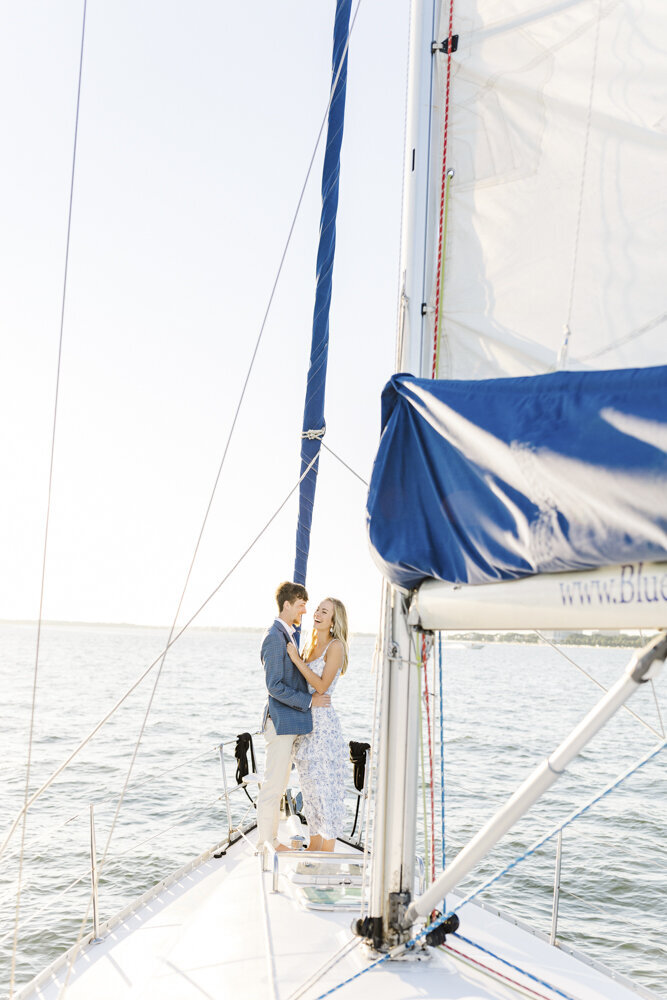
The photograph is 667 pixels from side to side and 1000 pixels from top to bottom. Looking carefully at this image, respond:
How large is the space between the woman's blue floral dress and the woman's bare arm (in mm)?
58

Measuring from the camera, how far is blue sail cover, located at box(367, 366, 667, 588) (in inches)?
76.9

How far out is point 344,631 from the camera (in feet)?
14.8

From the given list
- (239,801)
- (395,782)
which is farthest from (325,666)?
(239,801)

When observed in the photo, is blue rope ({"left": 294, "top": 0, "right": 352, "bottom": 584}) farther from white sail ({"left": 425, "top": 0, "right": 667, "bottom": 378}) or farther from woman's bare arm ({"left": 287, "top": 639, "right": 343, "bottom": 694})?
white sail ({"left": 425, "top": 0, "right": 667, "bottom": 378})

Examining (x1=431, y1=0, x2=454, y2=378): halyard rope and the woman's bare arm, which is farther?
the woman's bare arm

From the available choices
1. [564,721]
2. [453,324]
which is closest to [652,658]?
[453,324]

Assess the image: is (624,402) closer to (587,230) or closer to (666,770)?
(587,230)

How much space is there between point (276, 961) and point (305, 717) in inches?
61.7

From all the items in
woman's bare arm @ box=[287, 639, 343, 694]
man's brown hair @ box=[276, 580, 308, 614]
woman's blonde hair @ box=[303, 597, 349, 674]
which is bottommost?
woman's bare arm @ box=[287, 639, 343, 694]

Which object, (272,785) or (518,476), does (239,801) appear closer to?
(272,785)

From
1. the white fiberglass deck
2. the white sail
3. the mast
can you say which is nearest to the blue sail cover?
the mast

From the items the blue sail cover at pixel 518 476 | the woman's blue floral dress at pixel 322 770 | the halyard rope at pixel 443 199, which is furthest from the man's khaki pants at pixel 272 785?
the halyard rope at pixel 443 199

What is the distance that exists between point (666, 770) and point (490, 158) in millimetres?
12865

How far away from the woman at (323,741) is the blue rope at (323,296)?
68cm
